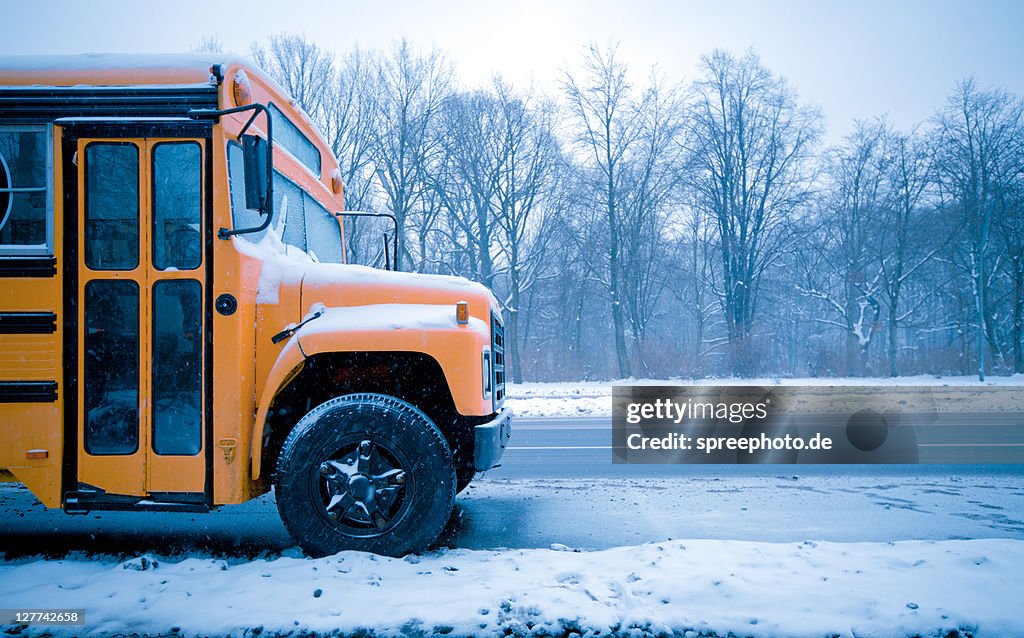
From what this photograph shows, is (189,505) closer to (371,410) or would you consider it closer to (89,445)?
(89,445)

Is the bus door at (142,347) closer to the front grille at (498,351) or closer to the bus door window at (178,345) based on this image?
the bus door window at (178,345)

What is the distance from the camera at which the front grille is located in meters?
4.57

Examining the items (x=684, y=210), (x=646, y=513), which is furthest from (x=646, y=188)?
(x=646, y=513)

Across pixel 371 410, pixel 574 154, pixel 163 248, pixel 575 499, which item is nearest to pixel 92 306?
pixel 163 248

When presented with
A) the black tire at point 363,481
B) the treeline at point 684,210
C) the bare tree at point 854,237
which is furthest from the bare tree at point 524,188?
the black tire at point 363,481

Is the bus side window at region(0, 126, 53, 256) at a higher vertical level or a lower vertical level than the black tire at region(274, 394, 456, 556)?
higher

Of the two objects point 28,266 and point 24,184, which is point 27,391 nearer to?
point 28,266

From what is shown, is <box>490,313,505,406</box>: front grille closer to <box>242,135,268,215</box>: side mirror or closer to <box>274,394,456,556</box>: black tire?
<box>274,394,456,556</box>: black tire

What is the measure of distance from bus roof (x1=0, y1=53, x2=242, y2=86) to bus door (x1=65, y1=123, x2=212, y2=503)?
0.94 ft

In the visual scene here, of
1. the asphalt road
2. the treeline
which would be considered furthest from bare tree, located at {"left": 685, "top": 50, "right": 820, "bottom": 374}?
the asphalt road

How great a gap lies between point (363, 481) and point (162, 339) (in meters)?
1.46

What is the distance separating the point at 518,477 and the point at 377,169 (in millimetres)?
22742

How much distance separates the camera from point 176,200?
12.7ft

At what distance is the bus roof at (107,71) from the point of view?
3.84m
